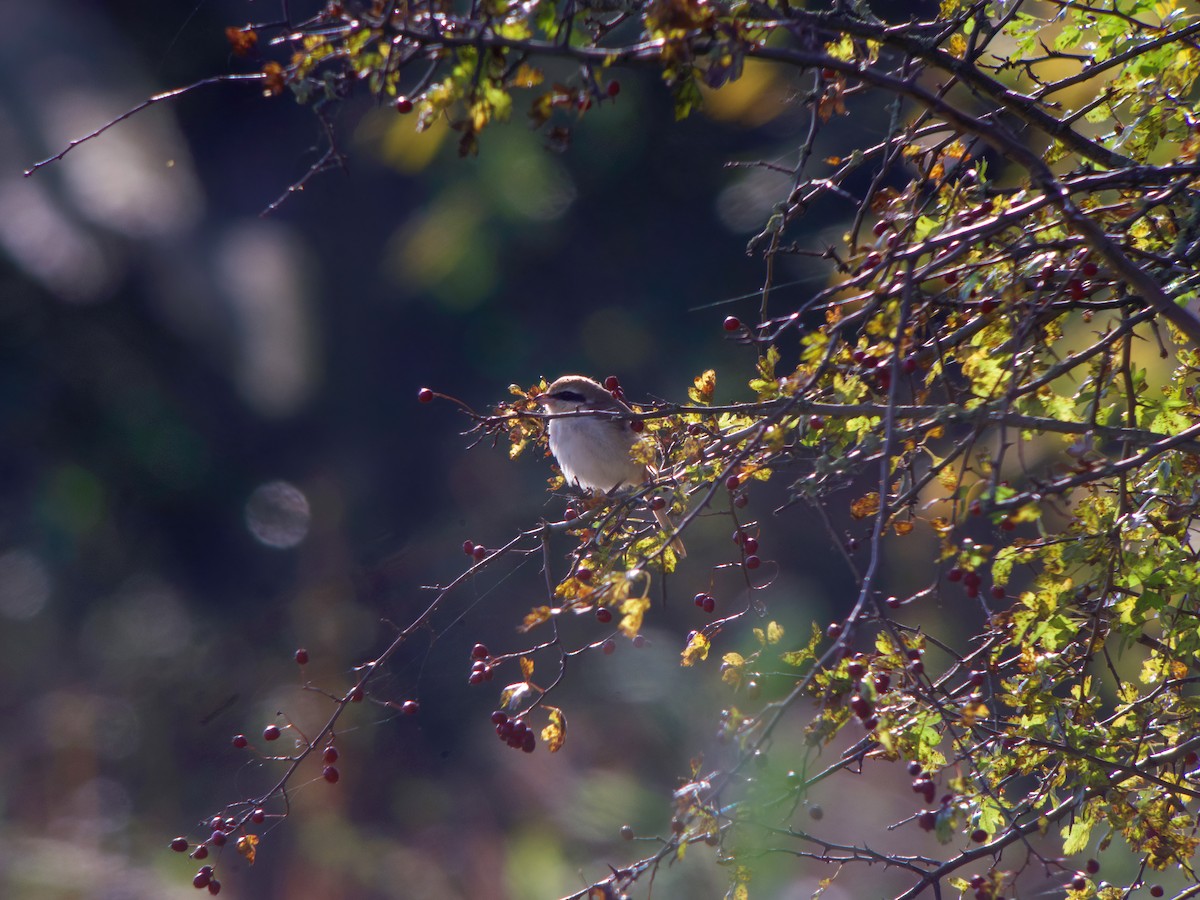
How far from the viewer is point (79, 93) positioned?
29.3 feet

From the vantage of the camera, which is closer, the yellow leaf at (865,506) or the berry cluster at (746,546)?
the yellow leaf at (865,506)

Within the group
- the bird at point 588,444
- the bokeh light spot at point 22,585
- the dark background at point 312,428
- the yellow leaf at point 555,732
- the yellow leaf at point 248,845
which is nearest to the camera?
the yellow leaf at point 555,732

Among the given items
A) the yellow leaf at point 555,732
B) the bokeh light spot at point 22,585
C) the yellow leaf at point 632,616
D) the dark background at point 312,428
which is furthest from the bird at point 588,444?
the bokeh light spot at point 22,585

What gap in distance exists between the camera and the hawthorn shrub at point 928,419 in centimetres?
184

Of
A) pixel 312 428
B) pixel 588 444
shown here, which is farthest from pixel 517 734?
pixel 312 428

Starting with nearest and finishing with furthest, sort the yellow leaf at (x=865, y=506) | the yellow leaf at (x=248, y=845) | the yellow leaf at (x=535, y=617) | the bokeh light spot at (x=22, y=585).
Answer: the yellow leaf at (x=535, y=617)
the yellow leaf at (x=865, y=506)
the yellow leaf at (x=248, y=845)
the bokeh light spot at (x=22, y=585)

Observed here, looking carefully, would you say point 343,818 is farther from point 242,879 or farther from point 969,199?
point 969,199

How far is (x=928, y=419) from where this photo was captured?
2.30m

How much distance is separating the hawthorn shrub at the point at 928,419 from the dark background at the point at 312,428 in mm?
5521

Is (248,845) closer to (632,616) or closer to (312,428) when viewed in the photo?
(632,616)

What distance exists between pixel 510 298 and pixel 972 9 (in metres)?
7.45

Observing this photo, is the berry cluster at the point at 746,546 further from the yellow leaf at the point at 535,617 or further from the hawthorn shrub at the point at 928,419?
the yellow leaf at the point at 535,617

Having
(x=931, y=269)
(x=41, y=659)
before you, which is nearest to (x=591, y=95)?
(x=931, y=269)

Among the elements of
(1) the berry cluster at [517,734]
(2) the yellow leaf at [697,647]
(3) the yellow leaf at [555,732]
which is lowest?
(3) the yellow leaf at [555,732]
